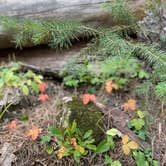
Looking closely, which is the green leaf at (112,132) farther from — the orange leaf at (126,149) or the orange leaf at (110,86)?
the orange leaf at (110,86)

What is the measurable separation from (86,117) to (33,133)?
37cm

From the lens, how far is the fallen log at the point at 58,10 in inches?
101

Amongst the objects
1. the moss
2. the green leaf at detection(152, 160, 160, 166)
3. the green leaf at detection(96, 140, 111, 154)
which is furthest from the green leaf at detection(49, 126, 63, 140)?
the green leaf at detection(152, 160, 160, 166)

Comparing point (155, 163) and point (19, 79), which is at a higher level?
point (19, 79)

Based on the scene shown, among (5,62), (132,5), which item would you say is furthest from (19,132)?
(132,5)

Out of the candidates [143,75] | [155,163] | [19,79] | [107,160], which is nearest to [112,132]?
[107,160]

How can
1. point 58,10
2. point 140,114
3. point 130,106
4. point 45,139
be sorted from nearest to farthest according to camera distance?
point 45,139 < point 140,114 < point 130,106 < point 58,10

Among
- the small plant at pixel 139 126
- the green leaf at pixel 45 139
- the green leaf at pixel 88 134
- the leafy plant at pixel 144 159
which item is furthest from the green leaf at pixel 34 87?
the leafy plant at pixel 144 159

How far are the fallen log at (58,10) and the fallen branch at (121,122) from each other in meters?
0.72

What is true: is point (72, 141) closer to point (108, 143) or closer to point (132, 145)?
point (108, 143)

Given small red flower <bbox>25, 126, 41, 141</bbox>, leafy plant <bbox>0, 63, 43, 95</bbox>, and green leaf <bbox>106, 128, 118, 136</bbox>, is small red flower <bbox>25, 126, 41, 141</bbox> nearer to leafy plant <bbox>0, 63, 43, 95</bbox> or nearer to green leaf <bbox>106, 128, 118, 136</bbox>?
leafy plant <bbox>0, 63, 43, 95</bbox>

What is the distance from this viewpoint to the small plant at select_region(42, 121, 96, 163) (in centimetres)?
209

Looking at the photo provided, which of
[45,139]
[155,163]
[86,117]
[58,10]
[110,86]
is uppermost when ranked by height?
[58,10]

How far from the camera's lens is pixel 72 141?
6.95ft
